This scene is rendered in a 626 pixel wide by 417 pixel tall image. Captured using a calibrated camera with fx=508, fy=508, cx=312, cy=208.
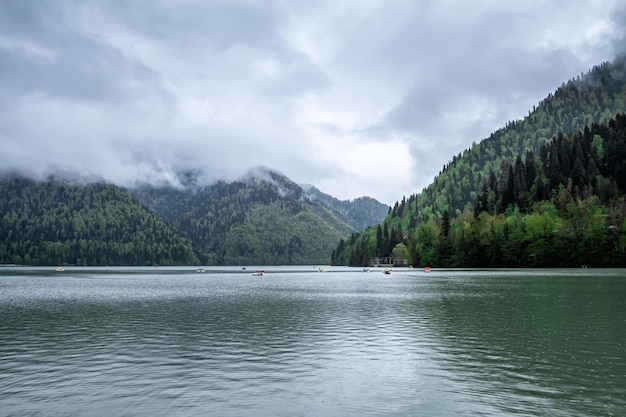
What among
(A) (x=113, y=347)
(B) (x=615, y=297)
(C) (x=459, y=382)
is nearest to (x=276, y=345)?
(A) (x=113, y=347)

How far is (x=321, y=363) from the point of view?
34.1 m

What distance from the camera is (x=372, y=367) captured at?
3266cm

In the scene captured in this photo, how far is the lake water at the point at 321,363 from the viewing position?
958 inches

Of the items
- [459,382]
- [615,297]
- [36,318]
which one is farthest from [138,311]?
[615,297]

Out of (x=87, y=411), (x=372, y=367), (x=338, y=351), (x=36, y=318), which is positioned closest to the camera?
(x=87, y=411)

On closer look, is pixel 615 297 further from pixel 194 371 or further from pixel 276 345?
pixel 194 371

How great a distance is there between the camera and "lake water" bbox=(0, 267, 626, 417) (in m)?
24.3

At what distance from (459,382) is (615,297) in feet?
192

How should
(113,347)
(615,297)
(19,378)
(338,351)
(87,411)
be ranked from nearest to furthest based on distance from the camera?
1. (87,411)
2. (19,378)
3. (338,351)
4. (113,347)
5. (615,297)

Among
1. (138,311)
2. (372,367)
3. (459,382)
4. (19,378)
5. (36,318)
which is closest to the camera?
(459,382)

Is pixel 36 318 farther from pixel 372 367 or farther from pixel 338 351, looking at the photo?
pixel 372 367

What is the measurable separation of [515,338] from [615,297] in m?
42.3

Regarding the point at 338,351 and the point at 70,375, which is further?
the point at 338,351

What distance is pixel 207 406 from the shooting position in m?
24.2
